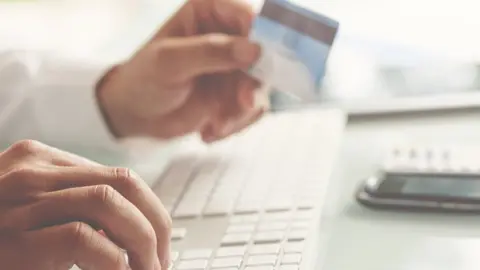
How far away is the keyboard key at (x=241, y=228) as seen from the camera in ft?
1.96

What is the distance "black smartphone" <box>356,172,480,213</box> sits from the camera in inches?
24.6

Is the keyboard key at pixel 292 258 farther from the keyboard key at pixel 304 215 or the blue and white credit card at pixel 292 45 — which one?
the blue and white credit card at pixel 292 45

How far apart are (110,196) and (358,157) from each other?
35 centimetres

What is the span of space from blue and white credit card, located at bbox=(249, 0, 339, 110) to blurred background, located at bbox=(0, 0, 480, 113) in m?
0.05

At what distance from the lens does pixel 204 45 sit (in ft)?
2.54

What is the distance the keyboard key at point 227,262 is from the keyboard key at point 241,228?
0.05m

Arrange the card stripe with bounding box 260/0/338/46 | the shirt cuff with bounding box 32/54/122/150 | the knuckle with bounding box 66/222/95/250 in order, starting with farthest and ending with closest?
1. the shirt cuff with bounding box 32/54/122/150
2. the card stripe with bounding box 260/0/338/46
3. the knuckle with bounding box 66/222/95/250

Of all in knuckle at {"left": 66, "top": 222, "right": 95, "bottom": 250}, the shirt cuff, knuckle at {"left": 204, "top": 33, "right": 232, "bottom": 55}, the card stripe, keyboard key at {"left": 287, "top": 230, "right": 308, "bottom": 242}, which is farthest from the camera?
the shirt cuff

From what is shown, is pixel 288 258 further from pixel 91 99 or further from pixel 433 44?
pixel 433 44

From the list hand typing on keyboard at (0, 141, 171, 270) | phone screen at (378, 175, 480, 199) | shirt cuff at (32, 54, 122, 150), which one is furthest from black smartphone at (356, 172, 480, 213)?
shirt cuff at (32, 54, 122, 150)

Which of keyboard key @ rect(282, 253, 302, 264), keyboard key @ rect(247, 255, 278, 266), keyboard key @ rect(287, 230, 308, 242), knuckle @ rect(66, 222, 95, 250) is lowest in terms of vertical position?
knuckle @ rect(66, 222, 95, 250)

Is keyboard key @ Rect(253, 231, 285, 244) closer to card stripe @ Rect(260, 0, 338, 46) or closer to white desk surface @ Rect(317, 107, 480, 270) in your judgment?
white desk surface @ Rect(317, 107, 480, 270)

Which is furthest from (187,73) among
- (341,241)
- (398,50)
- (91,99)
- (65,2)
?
(65,2)

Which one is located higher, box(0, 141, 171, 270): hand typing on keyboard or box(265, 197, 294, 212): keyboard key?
box(265, 197, 294, 212): keyboard key
